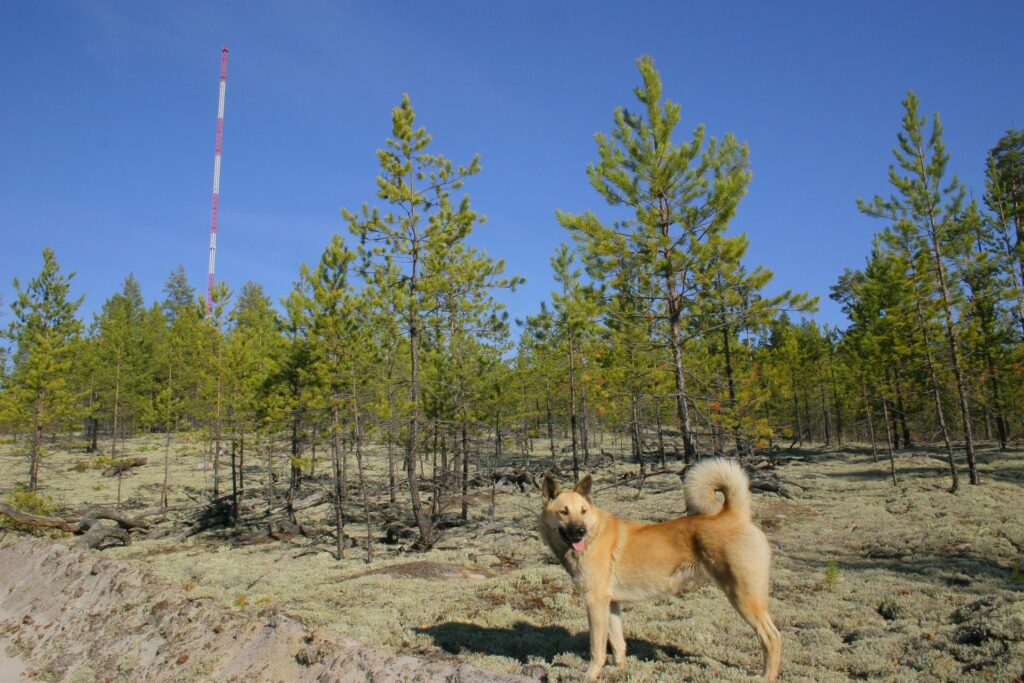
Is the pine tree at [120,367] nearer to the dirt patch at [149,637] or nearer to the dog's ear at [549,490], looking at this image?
the dirt patch at [149,637]

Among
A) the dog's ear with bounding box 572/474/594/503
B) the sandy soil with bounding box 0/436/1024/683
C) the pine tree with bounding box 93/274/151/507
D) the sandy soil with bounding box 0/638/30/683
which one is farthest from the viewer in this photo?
the pine tree with bounding box 93/274/151/507

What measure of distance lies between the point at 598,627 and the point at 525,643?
223 cm

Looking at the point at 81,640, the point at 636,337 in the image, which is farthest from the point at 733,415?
the point at 81,640

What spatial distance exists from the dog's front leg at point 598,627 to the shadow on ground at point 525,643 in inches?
46.7

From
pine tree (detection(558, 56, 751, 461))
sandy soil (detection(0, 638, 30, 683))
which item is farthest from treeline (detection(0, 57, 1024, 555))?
sandy soil (detection(0, 638, 30, 683))

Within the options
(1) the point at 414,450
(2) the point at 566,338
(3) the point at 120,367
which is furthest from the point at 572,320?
(3) the point at 120,367

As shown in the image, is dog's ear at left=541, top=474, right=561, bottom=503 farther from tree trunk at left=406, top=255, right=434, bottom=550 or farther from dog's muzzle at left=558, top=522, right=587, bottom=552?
tree trunk at left=406, top=255, right=434, bottom=550

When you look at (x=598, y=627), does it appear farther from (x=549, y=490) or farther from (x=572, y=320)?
(x=572, y=320)

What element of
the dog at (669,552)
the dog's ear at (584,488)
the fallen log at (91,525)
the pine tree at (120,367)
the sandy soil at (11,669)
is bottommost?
the sandy soil at (11,669)

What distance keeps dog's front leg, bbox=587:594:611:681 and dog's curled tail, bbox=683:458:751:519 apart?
1.40 metres

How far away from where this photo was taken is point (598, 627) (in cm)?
574

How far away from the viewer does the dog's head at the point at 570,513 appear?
571cm

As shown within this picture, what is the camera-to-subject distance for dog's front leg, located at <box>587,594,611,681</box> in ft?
18.6

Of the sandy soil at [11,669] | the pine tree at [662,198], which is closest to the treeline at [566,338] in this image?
the pine tree at [662,198]
